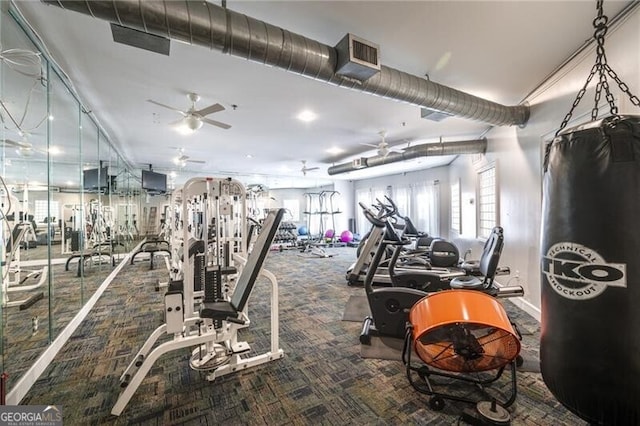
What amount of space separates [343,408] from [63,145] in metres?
3.89

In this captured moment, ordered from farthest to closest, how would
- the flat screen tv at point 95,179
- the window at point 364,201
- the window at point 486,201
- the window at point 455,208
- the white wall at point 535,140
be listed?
the window at point 364,201 → the window at point 455,208 → the window at point 486,201 → the flat screen tv at point 95,179 → the white wall at point 535,140

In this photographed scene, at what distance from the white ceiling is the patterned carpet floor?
8.93 feet

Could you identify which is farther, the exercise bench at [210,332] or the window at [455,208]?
the window at [455,208]

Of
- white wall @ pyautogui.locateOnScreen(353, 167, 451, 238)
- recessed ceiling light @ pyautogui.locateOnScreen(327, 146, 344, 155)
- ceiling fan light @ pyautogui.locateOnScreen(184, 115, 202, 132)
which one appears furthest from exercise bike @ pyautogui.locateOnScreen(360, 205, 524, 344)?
white wall @ pyautogui.locateOnScreen(353, 167, 451, 238)

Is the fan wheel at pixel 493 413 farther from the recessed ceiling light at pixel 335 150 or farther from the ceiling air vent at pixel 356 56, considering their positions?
the recessed ceiling light at pixel 335 150

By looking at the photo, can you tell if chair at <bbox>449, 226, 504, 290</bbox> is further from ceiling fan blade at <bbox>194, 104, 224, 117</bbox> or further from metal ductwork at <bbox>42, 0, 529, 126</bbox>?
ceiling fan blade at <bbox>194, 104, 224, 117</bbox>

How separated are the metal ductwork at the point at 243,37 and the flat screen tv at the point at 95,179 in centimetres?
312

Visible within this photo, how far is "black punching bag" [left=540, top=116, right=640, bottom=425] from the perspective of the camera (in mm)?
981

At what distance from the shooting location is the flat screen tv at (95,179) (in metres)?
3.88

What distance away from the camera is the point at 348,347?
8.51 feet

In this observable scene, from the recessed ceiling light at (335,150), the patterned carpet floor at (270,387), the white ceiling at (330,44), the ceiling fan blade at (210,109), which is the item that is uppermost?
the recessed ceiling light at (335,150)

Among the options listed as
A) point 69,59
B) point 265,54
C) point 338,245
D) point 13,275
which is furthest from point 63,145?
point 338,245

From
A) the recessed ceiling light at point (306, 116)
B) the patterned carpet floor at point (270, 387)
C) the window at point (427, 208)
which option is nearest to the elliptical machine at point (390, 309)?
the patterned carpet floor at point (270, 387)

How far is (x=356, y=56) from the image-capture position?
6.87ft
